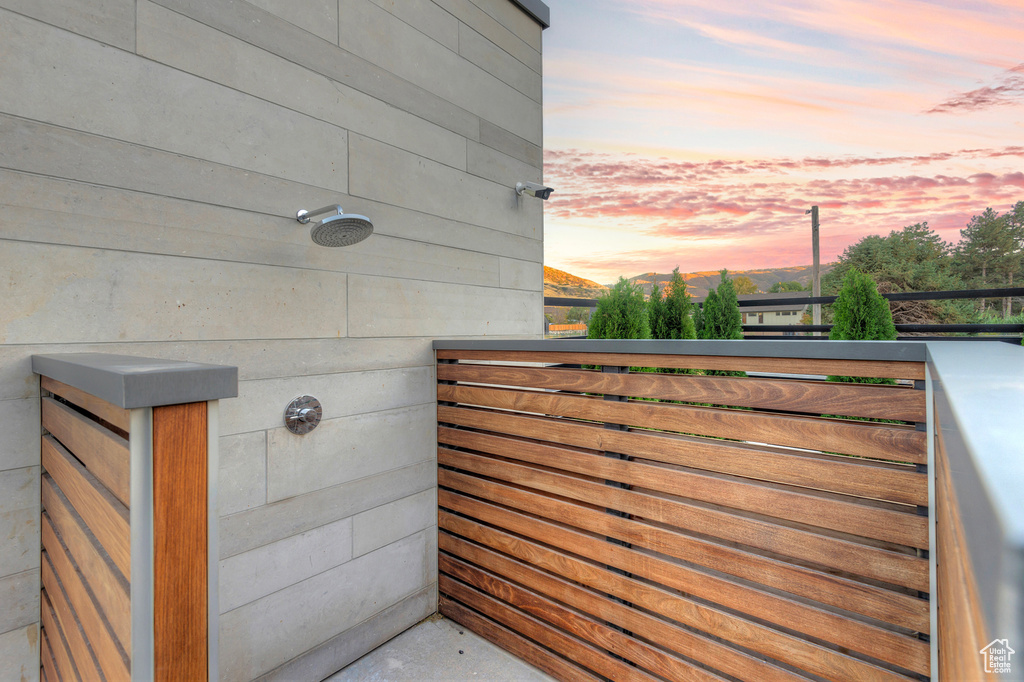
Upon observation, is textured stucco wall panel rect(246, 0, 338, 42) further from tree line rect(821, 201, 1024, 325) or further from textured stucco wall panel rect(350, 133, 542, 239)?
tree line rect(821, 201, 1024, 325)

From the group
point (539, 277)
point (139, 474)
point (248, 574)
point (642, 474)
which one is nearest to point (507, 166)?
point (539, 277)

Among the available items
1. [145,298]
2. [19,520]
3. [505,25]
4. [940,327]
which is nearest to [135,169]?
[145,298]

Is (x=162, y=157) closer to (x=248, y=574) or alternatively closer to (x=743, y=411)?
(x=248, y=574)

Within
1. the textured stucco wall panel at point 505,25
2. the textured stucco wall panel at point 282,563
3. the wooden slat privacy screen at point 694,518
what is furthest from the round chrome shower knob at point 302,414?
the textured stucco wall panel at point 505,25

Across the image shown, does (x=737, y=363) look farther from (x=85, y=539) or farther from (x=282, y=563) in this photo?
(x=282, y=563)

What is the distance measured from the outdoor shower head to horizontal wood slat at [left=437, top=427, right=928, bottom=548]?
104 centimetres

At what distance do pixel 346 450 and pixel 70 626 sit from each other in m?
1.03

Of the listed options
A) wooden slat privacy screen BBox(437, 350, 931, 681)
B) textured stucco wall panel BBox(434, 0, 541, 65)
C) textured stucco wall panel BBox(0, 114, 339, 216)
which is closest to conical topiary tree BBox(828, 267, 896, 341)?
wooden slat privacy screen BBox(437, 350, 931, 681)

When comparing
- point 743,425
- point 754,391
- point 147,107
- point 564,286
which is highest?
point 147,107

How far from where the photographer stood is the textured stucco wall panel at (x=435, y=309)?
2.15 meters

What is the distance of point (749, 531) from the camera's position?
145 centimetres

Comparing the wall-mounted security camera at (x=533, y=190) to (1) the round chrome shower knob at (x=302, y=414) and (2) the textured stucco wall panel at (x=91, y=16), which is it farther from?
(2) the textured stucco wall panel at (x=91, y=16)

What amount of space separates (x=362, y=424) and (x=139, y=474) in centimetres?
147

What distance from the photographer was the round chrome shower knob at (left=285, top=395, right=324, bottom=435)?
6.17 ft
